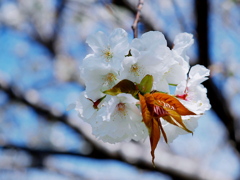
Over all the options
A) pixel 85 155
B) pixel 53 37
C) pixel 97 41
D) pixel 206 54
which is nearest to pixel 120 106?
pixel 97 41

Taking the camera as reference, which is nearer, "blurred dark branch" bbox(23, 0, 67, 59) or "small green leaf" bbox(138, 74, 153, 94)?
"small green leaf" bbox(138, 74, 153, 94)

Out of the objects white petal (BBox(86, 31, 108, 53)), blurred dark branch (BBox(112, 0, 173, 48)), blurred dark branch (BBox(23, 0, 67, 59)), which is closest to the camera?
white petal (BBox(86, 31, 108, 53))

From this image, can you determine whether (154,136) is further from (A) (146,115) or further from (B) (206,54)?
(B) (206,54)

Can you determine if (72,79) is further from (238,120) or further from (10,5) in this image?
(10,5)

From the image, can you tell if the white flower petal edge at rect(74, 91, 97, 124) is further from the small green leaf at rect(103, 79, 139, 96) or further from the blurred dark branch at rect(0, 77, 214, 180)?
the blurred dark branch at rect(0, 77, 214, 180)

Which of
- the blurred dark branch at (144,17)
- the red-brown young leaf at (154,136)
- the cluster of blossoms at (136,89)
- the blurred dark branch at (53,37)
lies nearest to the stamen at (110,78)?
the cluster of blossoms at (136,89)

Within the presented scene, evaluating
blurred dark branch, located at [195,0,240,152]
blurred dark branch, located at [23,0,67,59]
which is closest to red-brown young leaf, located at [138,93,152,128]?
blurred dark branch, located at [195,0,240,152]
